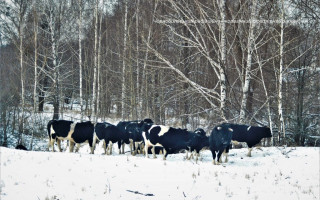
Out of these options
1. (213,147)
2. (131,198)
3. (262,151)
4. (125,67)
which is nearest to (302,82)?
(262,151)

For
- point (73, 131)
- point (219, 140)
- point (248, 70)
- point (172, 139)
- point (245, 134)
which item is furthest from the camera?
point (73, 131)

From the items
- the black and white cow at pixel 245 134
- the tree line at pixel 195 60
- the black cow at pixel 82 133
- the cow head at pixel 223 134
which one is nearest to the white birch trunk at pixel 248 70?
the tree line at pixel 195 60

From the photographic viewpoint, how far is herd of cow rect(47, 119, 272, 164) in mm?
10898

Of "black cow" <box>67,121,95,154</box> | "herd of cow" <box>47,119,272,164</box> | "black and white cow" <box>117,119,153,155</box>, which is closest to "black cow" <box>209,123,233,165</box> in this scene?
"herd of cow" <box>47,119,272,164</box>

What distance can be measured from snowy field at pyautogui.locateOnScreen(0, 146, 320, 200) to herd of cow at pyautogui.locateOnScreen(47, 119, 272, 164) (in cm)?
102

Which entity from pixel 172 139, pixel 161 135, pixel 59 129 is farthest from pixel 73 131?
pixel 172 139

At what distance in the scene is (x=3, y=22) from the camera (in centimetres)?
2047

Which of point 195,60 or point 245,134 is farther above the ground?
point 195,60

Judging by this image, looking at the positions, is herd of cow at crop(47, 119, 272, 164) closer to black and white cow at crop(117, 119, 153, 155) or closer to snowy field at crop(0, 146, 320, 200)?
black and white cow at crop(117, 119, 153, 155)

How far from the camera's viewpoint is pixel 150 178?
817cm

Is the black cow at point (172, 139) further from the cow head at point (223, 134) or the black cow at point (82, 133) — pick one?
the black cow at point (82, 133)

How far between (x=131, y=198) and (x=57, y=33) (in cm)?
1852

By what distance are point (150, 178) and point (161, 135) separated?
10.8 feet

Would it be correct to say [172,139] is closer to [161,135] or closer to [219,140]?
[161,135]
